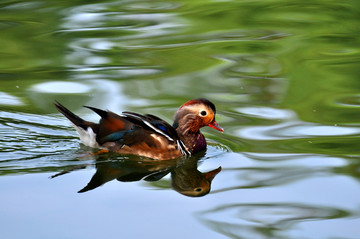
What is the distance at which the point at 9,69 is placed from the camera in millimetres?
11570

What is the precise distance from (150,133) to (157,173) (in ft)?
2.65

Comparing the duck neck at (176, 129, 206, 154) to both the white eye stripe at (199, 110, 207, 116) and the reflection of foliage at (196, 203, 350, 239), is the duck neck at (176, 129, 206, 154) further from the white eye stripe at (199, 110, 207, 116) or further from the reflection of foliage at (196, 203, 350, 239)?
the reflection of foliage at (196, 203, 350, 239)

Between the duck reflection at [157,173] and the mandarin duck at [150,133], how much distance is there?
13cm

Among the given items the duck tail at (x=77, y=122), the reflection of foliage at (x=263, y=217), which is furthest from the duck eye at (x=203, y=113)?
the reflection of foliage at (x=263, y=217)

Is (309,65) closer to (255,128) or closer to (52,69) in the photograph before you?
(255,128)

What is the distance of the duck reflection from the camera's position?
7.00 metres

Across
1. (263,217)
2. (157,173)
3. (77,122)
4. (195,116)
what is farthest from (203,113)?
(263,217)

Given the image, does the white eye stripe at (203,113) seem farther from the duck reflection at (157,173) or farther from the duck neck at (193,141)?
the duck reflection at (157,173)

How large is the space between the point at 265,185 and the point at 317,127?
2.13 meters

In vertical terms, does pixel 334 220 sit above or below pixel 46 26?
below

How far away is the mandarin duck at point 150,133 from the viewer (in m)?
8.16

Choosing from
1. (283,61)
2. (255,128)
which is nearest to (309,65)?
(283,61)

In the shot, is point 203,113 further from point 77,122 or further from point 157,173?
point 77,122

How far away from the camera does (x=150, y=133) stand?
8.24 m
